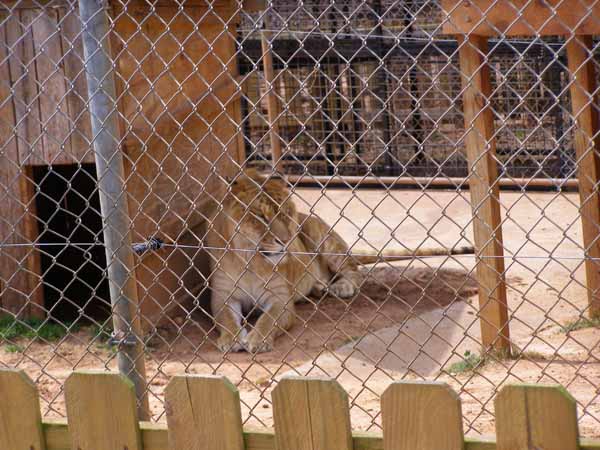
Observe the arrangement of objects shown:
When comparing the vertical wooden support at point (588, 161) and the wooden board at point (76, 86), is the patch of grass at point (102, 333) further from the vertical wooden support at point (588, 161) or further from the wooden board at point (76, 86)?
the vertical wooden support at point (588, 161)

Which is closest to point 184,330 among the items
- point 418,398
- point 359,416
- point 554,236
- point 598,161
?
point 359,416

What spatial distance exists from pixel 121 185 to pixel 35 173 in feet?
11.2

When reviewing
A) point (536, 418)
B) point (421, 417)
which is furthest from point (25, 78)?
point (536, 418)

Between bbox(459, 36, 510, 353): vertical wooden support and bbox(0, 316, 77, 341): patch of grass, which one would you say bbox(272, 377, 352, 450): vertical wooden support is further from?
bbox(0, 316, 77, 341): patch of grass

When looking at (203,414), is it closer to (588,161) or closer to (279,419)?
(279,419)

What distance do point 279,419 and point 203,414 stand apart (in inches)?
8.0

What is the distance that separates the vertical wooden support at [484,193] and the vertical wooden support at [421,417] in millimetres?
2156

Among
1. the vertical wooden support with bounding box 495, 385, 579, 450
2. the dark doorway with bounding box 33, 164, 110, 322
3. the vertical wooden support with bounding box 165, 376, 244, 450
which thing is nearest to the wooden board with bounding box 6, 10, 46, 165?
the dark doorway with bounding box 33, 164, 110, 322

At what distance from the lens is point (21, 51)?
210 inches

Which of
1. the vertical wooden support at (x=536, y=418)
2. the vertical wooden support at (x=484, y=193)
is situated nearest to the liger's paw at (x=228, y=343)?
the vertical wooden support at (x=484, y=193)

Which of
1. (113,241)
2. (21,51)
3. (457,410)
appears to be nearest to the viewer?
(457,410)

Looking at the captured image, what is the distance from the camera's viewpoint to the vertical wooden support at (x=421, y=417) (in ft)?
6.83

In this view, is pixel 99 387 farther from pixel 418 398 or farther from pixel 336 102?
pixel 336 102

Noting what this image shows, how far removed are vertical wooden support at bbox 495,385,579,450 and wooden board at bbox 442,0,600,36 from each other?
80.2 inches
